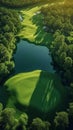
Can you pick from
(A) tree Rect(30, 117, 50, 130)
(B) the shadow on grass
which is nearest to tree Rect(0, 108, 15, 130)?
(A) tree Rect(30, 117, 50, 130)

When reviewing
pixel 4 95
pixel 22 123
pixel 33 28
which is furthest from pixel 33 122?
pixel 33 28

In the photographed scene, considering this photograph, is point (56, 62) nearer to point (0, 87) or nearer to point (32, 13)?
point (0, 87)

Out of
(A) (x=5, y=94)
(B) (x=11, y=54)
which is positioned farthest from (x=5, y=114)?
(B) (x=11, y=54)

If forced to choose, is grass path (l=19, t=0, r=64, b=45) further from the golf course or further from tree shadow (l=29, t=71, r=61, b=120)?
tree shadow (l=29, t=71, r=61, b=120)

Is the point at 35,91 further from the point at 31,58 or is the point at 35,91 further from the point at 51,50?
the point at 51,50

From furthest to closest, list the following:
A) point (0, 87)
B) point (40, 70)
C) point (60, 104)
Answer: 1. point (40, 70)
2. point (0, 87)
3. point (60, 104)

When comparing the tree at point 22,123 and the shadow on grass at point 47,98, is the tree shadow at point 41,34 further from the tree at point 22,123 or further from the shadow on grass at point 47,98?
the tree at point 22,123
